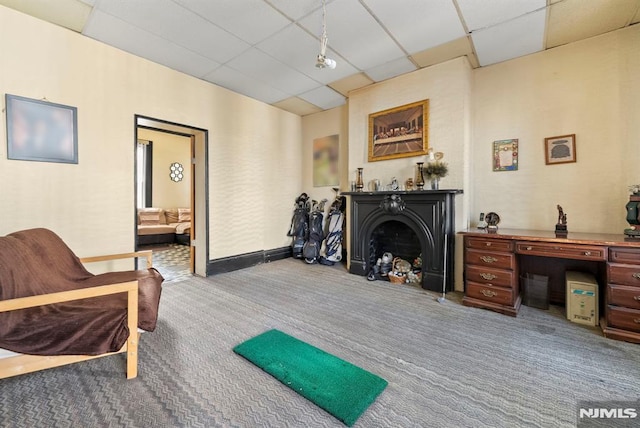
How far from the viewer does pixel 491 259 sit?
2.69m

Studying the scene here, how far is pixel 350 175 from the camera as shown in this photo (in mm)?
4371

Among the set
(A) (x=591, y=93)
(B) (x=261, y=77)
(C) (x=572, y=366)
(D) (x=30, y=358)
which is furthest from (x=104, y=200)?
(A) (x=591, y=93)

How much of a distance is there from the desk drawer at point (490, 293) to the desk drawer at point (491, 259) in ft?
0.76

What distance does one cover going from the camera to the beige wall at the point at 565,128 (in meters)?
2.67

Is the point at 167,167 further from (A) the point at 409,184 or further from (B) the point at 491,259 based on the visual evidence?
(B) the point at 491,259

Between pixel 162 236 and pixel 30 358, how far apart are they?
6.09 meters

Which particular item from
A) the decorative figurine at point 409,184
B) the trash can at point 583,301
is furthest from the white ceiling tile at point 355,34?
the trash can at point 583,301

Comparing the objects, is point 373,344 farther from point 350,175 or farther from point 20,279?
point 350,175

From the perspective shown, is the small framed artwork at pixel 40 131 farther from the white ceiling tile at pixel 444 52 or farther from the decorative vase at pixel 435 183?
the decorative vase at pixel 435 183

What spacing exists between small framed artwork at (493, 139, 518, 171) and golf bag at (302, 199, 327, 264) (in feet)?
9.60

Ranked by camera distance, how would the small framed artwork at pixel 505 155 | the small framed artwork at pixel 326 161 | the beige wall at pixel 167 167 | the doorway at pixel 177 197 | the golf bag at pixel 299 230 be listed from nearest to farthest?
1. the small framed artwork at pixel 505 155
2. the doorway at pixel 177 197
3. the small framed artwork at pixel 326 161
4. the golf bag at pixel 299 230
5. the beige wall at pixel 167 167

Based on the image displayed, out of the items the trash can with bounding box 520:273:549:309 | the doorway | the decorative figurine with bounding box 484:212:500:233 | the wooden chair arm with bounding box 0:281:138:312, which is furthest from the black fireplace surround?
the wooden chair arm with bounding box 0:281:138:312

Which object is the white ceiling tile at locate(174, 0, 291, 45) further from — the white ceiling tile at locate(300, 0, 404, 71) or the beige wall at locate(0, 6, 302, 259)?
the beige wall at locate(0, 6, 302, 259)

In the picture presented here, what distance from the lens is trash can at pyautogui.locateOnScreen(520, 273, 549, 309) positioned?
8.98 feet
